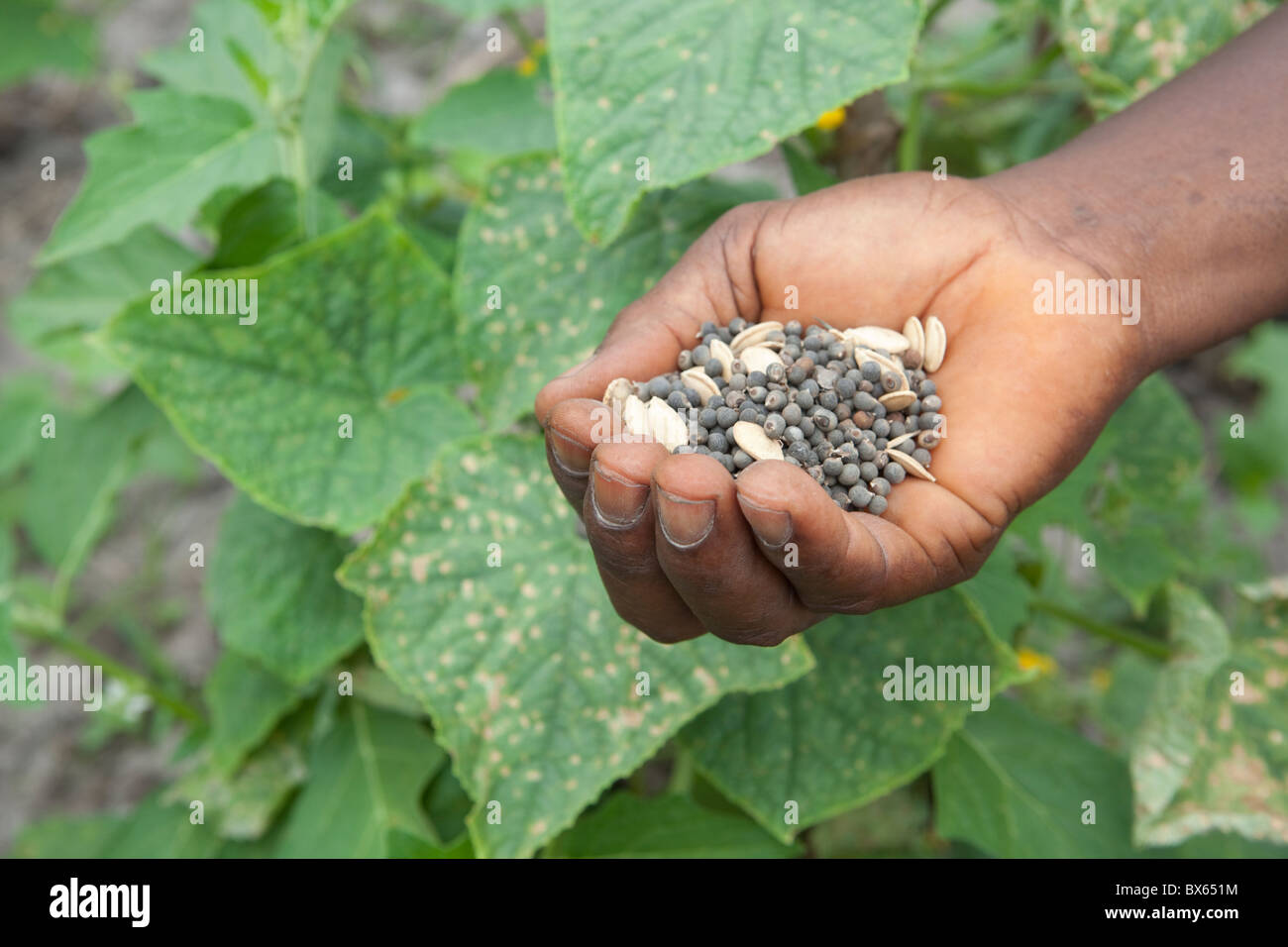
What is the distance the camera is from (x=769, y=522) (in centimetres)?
95

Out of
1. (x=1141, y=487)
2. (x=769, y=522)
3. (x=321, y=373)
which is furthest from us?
(x=1141, y=487)

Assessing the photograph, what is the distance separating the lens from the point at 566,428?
1.06m

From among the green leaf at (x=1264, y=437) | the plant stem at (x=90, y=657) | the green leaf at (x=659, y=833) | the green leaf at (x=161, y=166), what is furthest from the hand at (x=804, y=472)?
the green leaf at (x=1264, y=437)

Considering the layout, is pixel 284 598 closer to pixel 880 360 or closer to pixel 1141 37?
pixel 880 360

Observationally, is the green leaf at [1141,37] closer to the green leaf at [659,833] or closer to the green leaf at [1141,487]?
the green leaf at [1141,487]

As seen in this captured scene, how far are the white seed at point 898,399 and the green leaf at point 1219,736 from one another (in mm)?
763

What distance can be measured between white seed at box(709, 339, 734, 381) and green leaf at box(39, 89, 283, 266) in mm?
861

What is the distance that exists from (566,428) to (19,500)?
96.0 inches

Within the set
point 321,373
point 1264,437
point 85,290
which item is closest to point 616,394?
point 321,373

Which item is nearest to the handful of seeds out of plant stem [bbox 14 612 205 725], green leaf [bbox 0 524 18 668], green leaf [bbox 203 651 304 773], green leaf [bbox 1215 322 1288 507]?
green leaf [bbox 203 651 304 773]

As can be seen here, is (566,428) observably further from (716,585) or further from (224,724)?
(224,724)

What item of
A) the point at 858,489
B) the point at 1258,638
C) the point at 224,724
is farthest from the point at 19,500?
the point at 1258,638

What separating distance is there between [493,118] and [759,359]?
82cm

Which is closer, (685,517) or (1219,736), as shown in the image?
(685,517)
